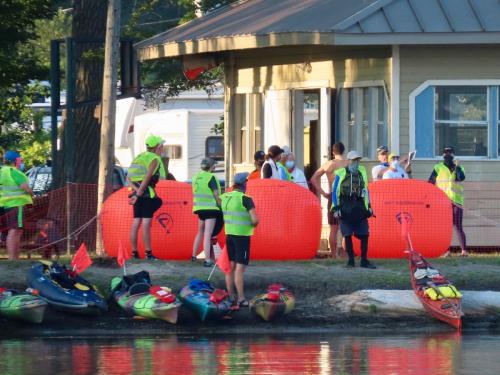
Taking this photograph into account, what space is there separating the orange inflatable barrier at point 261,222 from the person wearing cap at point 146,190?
0.54 metres

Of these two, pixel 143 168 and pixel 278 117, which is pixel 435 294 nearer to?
pixel 143 168

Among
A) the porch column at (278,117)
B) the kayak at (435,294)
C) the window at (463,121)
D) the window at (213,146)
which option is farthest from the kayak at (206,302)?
the window at (213,146)

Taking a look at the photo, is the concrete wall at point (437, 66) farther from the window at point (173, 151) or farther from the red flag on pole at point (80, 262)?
the window at point (173, 151)

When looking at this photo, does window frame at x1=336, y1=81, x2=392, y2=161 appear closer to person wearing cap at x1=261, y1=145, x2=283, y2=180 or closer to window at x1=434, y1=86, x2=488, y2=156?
window at x1=434, y1=86, x2=488, y2=156

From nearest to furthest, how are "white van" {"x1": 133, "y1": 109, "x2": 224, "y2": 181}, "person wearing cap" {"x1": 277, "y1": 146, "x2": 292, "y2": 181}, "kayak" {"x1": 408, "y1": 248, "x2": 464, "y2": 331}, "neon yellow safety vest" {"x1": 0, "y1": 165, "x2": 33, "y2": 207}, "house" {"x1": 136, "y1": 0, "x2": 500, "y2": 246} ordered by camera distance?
1. "kayak" {"x1": 408, "y1": 248, "x2": 464, "y2": 331}
2. "neon yellow safety vest" {"x1": 0, "y1": 165, "x2": 33, "y2": 207}
3. "person wearing cap" {"x1": 277, "y1": 146, "x2": 292, "y2": 181}
4. "house" {"x1": 136, "y1": 0, "x2": 500, "y2": 246}
5. "white van" {"x1": 133, "y1": 109, "x2": 224, "y2": 181}

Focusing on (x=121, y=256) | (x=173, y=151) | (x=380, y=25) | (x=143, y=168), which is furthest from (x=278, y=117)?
(x=173, y=151)

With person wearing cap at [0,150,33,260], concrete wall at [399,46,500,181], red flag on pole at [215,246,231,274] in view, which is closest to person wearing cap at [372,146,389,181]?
concrete wall at [399,46,500,181]

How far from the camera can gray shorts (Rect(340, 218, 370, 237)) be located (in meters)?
18.5

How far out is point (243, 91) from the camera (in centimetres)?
2564

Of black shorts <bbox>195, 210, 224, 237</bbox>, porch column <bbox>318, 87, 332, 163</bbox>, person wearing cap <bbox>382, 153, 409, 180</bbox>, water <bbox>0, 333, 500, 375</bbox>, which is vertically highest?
porch column <bbox>318, 87, 332, 163</bbox>

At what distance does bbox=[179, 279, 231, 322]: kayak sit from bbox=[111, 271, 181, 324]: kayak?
18cm

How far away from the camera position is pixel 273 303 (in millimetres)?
16641

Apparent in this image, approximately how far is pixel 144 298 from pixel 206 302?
74 cm

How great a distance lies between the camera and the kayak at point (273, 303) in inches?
656
